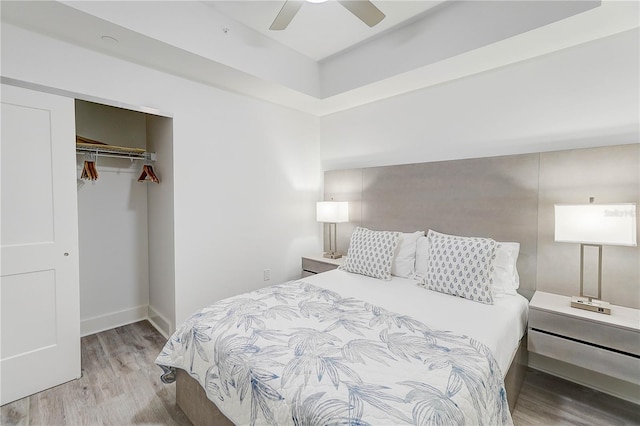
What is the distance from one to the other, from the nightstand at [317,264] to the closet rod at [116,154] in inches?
80.7

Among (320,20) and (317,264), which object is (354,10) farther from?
(317,264)

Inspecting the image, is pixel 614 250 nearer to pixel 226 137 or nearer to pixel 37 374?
pixel 226 137

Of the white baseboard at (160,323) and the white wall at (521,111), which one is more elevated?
the white wall at (521,111)

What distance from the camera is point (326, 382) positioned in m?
1.14

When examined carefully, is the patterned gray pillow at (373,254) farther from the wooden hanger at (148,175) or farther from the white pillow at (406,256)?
the wooden hanger at (148,175)

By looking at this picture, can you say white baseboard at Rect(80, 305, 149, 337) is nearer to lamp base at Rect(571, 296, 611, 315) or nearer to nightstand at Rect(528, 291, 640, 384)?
nightstand at Rect(528, 291, 640, 384)

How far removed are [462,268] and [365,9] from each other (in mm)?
1930

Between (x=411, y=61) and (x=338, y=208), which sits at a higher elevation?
(x=411, y=61)

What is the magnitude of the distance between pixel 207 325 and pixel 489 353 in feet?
4.90

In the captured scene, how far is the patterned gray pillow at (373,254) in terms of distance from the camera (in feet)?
8.57

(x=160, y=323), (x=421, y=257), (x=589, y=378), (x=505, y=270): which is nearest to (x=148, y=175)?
(x=160, y=323)

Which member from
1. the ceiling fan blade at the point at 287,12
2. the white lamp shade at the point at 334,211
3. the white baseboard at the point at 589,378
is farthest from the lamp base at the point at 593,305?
the ceiling fan blade at the point at 287,12

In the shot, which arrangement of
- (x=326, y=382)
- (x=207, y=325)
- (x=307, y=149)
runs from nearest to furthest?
1. (x=326, y=382)
2. (x=207, y=325)
3. (x=307, y=149)

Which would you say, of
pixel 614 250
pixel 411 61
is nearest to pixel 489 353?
pixel 614 250
